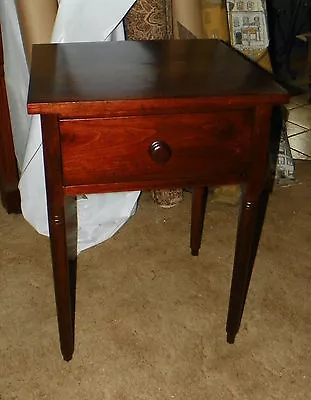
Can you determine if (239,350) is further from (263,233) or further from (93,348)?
(263,233)

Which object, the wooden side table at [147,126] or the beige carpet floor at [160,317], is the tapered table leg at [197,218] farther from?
the wooden side table at [147,126]

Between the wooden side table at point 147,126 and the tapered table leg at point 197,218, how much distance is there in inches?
14.2

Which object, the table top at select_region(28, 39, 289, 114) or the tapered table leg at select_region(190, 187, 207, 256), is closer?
the table top at select_region(28, 39, 289, 114)

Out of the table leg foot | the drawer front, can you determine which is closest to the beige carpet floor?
the table leg foot

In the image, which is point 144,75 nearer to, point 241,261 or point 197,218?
point 241,261

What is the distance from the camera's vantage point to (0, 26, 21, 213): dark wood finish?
1.51m

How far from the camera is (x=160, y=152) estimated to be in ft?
3.20

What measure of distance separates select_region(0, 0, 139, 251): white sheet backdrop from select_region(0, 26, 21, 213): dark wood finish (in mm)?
35

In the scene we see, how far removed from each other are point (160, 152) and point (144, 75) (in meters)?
0.16

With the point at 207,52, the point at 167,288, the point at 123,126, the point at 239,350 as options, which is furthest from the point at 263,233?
the point at 123,126

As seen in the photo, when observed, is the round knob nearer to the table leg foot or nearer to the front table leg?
the front table leg

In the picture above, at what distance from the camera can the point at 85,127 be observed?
939 mm

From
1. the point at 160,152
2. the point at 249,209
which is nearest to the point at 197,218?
the point at 249,209

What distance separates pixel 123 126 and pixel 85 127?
64 mm
